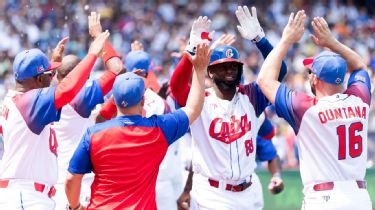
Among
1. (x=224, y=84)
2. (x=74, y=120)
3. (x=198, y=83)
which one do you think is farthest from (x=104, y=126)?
(x=74, y=120)

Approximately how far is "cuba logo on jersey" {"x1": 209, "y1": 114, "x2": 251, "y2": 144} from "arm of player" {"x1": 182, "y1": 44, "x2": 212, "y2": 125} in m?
0.96

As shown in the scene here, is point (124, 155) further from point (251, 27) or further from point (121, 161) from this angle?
point (251, 27)

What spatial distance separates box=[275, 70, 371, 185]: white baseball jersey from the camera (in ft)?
23.1

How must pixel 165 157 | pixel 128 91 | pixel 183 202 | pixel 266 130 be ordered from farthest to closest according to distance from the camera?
pixel 183 202 → pixel 165 157 → pixel 266 130 → pixel 128 91

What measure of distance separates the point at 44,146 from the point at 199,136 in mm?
1447

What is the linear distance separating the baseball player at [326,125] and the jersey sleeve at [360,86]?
20 mm

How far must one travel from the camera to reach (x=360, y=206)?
7059 millimetres

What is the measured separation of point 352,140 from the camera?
712 cm

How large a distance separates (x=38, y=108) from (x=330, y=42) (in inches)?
97.9

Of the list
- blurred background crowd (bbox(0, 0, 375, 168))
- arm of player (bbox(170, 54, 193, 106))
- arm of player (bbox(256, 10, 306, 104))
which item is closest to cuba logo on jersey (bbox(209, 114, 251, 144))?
arm of player (bbox(170, 54, 193, 106))

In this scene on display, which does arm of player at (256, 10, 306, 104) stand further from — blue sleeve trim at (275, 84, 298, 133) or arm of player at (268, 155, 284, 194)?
arm of player at (268, 155, 284, 194)

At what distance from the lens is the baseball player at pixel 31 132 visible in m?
7.01

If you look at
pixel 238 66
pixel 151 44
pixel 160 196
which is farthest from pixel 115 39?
pixel 238 66

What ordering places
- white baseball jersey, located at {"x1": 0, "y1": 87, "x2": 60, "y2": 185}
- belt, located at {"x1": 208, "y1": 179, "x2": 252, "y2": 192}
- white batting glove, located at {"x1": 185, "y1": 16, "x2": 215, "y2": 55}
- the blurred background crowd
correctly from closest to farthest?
white baseball jersey, located at {"x1": 0, "y1": 87, "x2": 60, "y2": 185}
white batting glove, located at {"x1": 185, "y1": 16, "x2": 215, "y2": 55}
belt, located at {"x1": 208, "y1": 179, "x2": 252, "y2": 192}
the blurred background crowd
